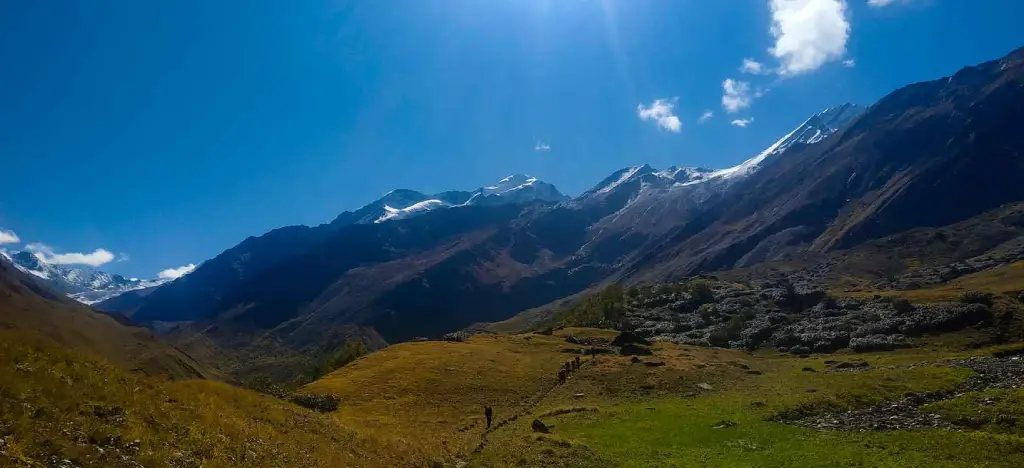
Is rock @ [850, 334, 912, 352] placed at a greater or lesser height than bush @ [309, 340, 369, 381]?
lesser

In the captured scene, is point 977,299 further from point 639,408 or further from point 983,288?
point 639,408

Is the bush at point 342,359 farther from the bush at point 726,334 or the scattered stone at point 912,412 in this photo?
the scattered stone at point 912,412

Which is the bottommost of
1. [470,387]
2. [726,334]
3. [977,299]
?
[470,387]

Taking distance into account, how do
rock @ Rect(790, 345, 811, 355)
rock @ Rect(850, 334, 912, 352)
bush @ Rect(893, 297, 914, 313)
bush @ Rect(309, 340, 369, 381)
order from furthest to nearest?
bush @ Rect(893, 297, 914, 313), bush @ Rect(309, 340, 369, 381), rock @ Rect(790, 345, 811, 355), rock @ Rect(850, 334, 912, 352)

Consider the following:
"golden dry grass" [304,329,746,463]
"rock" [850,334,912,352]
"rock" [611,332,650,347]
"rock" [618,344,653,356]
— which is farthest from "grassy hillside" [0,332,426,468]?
"rock" [850,334,912,352]

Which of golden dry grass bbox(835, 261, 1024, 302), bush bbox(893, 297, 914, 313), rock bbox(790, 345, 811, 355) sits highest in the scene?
golden dry grass bbox(835, 261, 1024, 302)

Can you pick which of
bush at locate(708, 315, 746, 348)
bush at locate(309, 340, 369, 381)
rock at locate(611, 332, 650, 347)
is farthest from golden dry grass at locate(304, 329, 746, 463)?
bush at locate(708, 315, 746, 348)

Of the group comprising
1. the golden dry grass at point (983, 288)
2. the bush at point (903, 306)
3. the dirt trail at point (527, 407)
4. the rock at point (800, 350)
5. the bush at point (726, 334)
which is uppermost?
the golden dry grass at point (983, 288)

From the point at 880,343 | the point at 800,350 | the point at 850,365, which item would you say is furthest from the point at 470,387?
the point at 880,343

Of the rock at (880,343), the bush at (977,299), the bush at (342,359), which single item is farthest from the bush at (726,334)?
the bush at (342,359)

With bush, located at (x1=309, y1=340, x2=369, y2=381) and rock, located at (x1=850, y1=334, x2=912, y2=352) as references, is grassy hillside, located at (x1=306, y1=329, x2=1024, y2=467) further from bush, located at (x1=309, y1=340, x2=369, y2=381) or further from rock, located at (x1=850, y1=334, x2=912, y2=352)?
bush, located at (x1=309, y1=340, x2=369, y2=381)

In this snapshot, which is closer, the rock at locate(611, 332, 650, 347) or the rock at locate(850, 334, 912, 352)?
the rock at locate(850, 334, 912, 352)

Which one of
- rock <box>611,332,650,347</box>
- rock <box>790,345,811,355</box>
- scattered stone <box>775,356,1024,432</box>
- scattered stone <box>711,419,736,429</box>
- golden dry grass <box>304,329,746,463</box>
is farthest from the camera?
rock <box>611,332,650,347</box>

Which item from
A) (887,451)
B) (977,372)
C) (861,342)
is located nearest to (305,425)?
(887,451)
